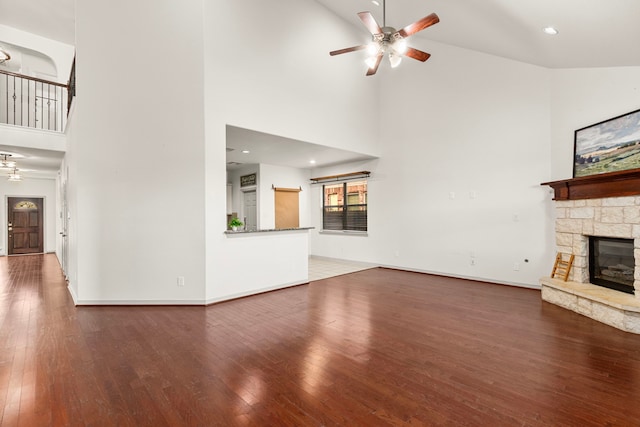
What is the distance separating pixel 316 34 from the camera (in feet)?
18.1

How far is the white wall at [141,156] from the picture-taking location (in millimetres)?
4043

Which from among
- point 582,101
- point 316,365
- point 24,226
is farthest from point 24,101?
point 582,101

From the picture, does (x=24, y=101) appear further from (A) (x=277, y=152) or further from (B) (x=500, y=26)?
(B) (x=500, y=26)

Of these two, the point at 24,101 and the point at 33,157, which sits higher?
the point at 24,101

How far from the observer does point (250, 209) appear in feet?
26.4

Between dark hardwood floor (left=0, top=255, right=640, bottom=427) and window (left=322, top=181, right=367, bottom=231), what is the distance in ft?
11.8

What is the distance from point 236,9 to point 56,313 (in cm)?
484

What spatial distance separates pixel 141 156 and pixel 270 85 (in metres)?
2.20

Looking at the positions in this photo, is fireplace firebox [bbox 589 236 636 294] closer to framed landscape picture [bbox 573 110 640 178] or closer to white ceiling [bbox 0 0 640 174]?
framed landscape picture [bbox 573 110 640 178]

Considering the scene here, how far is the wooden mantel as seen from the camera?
11.0 ft

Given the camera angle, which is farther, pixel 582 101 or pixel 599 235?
pixel 582 101

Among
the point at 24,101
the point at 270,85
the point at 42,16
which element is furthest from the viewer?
the point at 24,101

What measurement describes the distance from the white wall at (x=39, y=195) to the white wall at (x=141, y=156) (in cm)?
808

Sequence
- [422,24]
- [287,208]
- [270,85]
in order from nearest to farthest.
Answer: [422,24], [270,85], [287,208]
